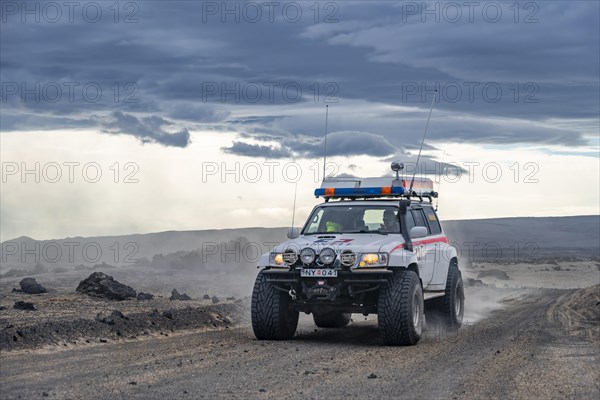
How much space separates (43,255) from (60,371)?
67532mm

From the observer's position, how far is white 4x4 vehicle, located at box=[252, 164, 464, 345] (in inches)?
563

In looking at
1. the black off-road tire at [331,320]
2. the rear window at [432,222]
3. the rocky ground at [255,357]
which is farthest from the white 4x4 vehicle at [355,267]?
the black off-road tire at [331,320]

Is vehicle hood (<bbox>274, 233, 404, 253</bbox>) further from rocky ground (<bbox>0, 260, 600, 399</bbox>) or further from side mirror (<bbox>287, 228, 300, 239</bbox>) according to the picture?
rocky ground (<bbox>0, 260, 600, 399</bbox>)

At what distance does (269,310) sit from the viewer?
1483 centimetres

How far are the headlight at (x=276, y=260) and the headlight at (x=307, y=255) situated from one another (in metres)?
0.40

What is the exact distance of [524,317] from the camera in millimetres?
22094

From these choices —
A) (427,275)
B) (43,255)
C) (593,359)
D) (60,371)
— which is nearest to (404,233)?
(427,275)

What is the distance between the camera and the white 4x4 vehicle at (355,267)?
14305 millimetres

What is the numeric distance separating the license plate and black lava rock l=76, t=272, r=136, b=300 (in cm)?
770

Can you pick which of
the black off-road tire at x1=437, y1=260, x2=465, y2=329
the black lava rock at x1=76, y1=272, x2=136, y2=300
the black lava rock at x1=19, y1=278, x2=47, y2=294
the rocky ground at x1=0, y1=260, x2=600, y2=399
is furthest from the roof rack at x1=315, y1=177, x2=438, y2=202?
the black lava rock at x1=19, y1=278, x2=47, y2=294

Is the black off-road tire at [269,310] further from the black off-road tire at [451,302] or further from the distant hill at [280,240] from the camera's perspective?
the distant hill at [280,240]

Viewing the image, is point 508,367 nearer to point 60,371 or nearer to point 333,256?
point 333,256

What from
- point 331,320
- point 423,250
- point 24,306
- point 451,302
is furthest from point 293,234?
point 24,306

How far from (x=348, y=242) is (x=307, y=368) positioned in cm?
344
